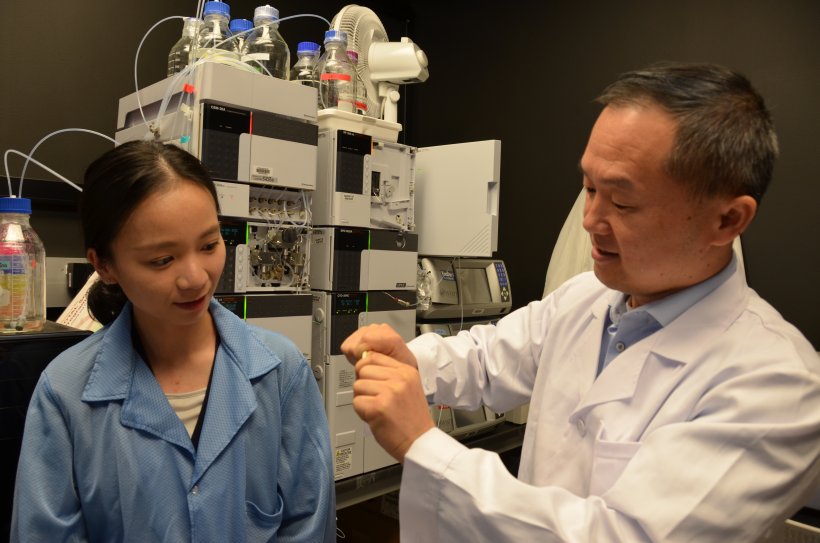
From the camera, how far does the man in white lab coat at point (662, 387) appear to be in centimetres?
84

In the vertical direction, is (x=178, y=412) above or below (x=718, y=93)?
below

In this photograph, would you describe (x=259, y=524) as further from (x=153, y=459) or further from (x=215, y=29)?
(x=215, y=29)

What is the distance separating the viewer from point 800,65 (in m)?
2.79

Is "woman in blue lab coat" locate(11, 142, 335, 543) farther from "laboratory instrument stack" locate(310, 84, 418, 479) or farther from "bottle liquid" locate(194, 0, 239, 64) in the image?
"bottle liquid" locate(194, 0, 239, 64)

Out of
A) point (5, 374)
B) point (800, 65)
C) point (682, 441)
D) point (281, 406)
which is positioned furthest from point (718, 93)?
point (800, 65)

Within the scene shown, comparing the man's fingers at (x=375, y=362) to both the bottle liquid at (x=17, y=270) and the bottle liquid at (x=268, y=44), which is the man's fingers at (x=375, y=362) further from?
the bottle liquid at (x=268, y=44)

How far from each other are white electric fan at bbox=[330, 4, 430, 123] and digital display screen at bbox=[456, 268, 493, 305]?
0.79 meters

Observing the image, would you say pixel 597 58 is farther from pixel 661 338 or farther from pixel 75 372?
pixel 75 372

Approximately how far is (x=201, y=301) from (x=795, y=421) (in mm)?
1014

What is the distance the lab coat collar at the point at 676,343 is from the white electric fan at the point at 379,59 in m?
1.82

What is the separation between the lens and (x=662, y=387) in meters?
0.98

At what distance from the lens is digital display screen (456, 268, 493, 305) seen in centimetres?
292

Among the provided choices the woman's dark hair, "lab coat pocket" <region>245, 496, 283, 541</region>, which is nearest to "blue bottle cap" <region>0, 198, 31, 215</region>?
the woman's dark hair

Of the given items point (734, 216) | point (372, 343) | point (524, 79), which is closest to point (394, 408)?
point (372, 343)
